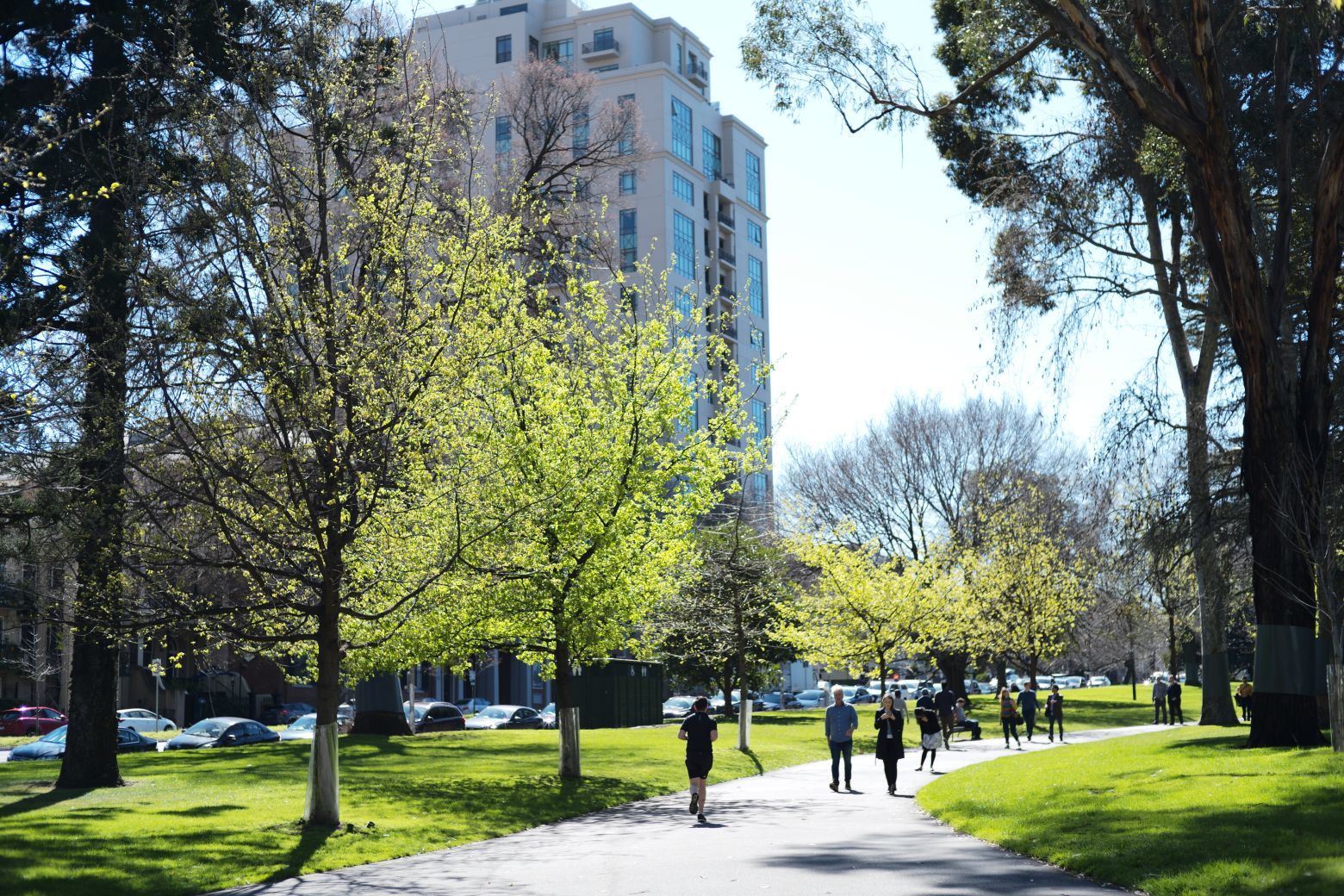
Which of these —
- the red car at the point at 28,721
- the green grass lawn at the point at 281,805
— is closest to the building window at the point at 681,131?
the red car at the point at 28,721

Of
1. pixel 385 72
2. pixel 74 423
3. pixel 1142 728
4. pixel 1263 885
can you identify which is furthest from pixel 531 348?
pixel 1142 728

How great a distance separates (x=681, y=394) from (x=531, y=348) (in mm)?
2982

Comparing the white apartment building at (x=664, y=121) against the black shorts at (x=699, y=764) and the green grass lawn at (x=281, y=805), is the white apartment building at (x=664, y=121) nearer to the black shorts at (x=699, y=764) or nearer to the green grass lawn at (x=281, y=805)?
the green grass lawn at (x=281, y=805)

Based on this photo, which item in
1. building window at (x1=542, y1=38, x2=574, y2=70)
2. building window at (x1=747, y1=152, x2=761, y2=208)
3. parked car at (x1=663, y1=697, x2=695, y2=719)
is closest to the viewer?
parked car at (x1=663, y1=697, x2=695, y2=719)

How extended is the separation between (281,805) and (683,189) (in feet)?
217

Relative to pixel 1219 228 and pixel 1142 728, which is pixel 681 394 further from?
pixel 1142 728

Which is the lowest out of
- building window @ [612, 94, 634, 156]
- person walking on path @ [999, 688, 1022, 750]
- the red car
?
the red car

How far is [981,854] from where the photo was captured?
45.1ft

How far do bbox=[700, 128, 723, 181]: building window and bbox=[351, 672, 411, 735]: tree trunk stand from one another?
181ft

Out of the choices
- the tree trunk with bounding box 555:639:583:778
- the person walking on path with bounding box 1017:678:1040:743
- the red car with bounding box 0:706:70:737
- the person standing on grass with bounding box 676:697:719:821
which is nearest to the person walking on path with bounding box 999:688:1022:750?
the person walking on path with bounding box 1017:678:1040:743

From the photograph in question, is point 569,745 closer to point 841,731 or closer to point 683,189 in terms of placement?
point 841,731

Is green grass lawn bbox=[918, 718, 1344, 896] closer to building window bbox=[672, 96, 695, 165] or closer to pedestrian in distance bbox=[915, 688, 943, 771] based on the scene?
pedestrian in distance bbox=[915, 688, 943, 771]

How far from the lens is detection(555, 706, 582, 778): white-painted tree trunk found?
23391mm

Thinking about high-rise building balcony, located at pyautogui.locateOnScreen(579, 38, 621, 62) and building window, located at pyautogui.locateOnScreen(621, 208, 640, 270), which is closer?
building window, located at pyautogui.locateOnScreen(621, 208, 640, 270)
